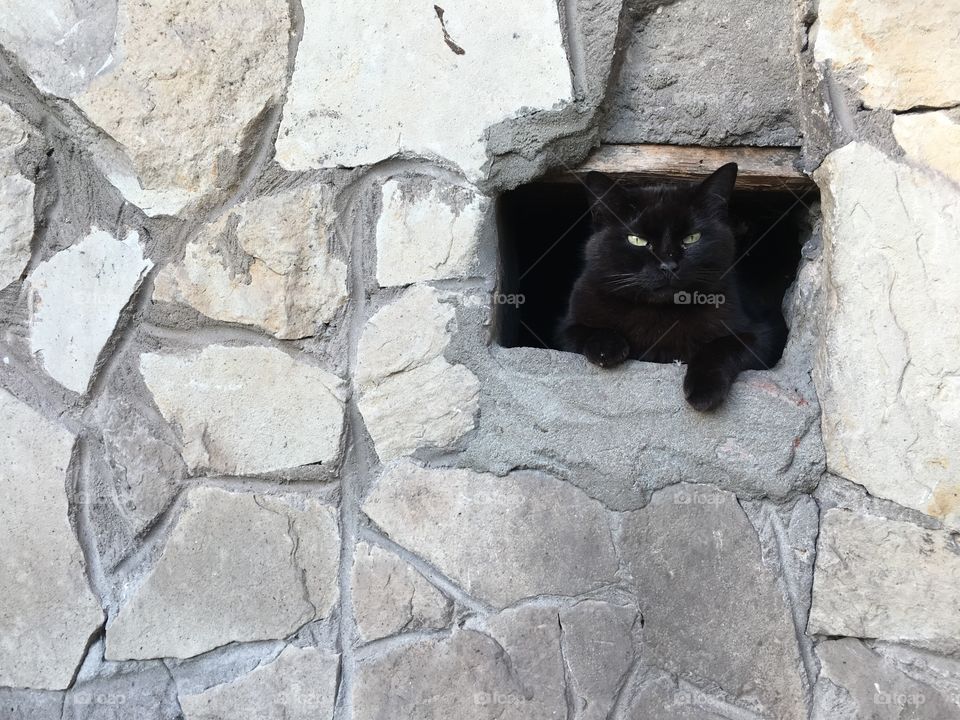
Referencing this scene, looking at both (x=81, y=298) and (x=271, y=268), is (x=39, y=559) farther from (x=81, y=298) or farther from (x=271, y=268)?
(x=271, y=268)

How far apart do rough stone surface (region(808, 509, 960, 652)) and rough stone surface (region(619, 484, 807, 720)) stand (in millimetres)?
115

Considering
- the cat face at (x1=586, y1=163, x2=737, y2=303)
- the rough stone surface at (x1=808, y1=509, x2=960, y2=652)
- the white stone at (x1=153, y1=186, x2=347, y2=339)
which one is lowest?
the rough stone surface at (x1=808, y1=509, x2=960, y2=652)

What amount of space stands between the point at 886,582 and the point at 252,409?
5.01 ft

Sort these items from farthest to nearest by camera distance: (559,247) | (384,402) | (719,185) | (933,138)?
(559,247), (719,185), (384,402), (933,138)

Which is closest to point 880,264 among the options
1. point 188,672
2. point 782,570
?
point 782,570

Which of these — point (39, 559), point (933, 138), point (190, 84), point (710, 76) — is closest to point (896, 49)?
point (933, 138)

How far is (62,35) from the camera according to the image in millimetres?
1939

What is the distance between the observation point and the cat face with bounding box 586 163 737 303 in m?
Result: 2.19

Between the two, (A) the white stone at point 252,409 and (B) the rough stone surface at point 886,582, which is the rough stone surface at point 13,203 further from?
(B) the rough stone surface at point 886,582

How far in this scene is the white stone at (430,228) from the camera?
1.91m

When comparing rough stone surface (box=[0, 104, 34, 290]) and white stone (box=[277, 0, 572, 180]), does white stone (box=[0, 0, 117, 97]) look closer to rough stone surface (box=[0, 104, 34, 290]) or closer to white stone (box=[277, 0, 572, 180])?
rough stone surface (box=[0, 104, 34, 290])

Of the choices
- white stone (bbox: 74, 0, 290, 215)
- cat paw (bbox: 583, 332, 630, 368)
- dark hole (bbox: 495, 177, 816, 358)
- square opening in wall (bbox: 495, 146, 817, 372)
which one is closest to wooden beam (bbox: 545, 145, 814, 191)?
square opening in wall (bbox: 495, 146, 817, 372)

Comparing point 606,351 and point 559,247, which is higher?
point 559,247

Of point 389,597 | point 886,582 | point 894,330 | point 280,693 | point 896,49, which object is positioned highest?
point 896,49
